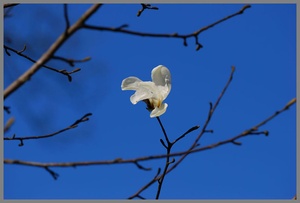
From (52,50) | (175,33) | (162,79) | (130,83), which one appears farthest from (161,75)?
(52,50)

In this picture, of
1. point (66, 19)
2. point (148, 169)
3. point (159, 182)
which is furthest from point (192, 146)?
point (66, 19)

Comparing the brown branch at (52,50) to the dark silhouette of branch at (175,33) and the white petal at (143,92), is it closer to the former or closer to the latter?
the dark silhouette of branch at (175,33)

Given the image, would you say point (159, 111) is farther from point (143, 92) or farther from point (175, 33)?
point (175, 33)

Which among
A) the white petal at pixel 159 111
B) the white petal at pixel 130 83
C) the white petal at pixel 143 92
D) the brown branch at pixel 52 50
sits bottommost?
the brown branch at pixel 52 50

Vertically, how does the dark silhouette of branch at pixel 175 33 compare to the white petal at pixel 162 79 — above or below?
below

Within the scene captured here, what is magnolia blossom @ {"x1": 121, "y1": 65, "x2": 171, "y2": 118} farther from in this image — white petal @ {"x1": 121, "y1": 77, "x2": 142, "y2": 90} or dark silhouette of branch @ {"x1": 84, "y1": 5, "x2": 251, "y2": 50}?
dark silhouette of branch @ {"x1": 84, "y1": 5, "x2": 251, "y2": 50}

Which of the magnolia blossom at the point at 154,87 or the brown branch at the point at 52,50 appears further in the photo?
the magnolia blossom at the point at 154,87

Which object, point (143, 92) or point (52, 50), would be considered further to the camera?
point (143, 92)

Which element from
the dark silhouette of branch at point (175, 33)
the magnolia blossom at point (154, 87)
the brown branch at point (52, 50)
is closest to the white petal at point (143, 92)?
the magnolia blossom at point (154, 87)

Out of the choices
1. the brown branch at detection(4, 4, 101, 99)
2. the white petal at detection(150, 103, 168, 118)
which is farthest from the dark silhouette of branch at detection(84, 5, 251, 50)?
the white petal at detection(150, 103, 168, 118)
